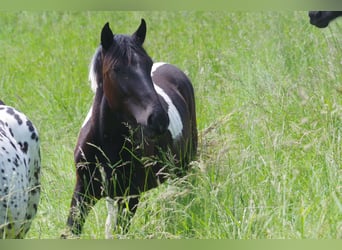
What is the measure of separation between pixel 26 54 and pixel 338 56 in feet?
13.4

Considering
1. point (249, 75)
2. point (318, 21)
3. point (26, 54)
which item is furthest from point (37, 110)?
point (318, 21)

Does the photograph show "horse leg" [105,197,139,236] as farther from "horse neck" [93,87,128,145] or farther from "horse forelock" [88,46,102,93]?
"horse forelock" [88,46,102,93]

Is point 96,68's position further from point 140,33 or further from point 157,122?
point 157,122

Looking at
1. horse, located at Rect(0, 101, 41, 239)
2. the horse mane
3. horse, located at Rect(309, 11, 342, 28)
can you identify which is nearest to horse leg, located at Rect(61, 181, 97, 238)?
horse, located at Rect(0, 101, 41, 239)

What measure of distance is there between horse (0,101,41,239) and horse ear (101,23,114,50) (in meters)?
0.78

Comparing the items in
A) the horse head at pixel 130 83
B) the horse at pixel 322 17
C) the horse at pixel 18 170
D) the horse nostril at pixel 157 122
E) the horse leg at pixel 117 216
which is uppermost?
the horse at pixel 322 17

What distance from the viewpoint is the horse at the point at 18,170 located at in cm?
352

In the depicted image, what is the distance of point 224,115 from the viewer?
579 cm

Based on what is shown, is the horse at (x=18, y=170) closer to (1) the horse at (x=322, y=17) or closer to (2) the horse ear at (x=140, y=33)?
(2) the horse ear at (x=140, y=33)

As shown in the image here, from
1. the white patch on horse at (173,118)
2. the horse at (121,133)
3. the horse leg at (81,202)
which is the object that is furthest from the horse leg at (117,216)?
the white patch on horse at (173,118)

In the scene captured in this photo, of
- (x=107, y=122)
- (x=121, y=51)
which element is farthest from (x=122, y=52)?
(x=107, y=122)

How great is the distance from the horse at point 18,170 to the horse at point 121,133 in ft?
0.94

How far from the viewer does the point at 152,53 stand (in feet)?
26.7

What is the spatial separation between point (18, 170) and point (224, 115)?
Answer: 2350 millimetres
